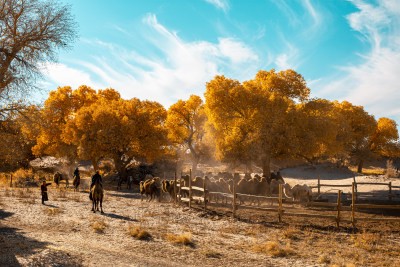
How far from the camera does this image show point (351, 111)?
156 ft

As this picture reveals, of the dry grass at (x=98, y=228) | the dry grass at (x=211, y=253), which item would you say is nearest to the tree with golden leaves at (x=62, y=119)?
the dry grass at (x=98, y=228)

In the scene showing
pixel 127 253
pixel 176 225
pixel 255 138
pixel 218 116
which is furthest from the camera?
pixel 218 116

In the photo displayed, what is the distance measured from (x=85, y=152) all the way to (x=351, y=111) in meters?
39.8

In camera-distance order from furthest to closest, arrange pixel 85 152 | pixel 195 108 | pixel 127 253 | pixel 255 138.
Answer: pixel 195 108 → pixel 85 152 → pixel 255 138 → pixel 127 253

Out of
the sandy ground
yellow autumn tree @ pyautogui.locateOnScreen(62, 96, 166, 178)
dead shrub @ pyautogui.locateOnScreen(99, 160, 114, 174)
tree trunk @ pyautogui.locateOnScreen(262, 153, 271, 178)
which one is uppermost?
yellow autumn tree @ pyautogui.locateOnScreen(62, 96, 166, 178)

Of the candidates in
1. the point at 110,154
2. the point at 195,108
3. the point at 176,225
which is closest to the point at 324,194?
the point at 176,225

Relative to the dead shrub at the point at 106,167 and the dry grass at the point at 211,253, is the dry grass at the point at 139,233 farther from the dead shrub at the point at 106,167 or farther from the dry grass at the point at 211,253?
the dead shrub at the point at 106,167

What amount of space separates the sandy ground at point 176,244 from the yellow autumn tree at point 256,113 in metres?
8.20

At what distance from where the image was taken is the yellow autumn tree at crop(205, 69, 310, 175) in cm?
2305

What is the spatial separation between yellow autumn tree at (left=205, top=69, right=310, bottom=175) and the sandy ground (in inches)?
323

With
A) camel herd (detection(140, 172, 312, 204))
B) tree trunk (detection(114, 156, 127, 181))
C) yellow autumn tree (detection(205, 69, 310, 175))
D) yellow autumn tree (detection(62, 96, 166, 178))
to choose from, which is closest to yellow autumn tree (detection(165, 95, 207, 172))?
yellow autumn tree (detection(62, 96, 166, 178))

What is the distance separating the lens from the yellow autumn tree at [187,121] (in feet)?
148

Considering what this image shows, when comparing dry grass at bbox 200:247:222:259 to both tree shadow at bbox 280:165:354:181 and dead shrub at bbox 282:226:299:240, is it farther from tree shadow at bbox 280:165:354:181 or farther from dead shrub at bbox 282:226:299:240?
tree shadow at bbox 280:165:354:181

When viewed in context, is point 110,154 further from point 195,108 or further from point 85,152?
point 195,108
